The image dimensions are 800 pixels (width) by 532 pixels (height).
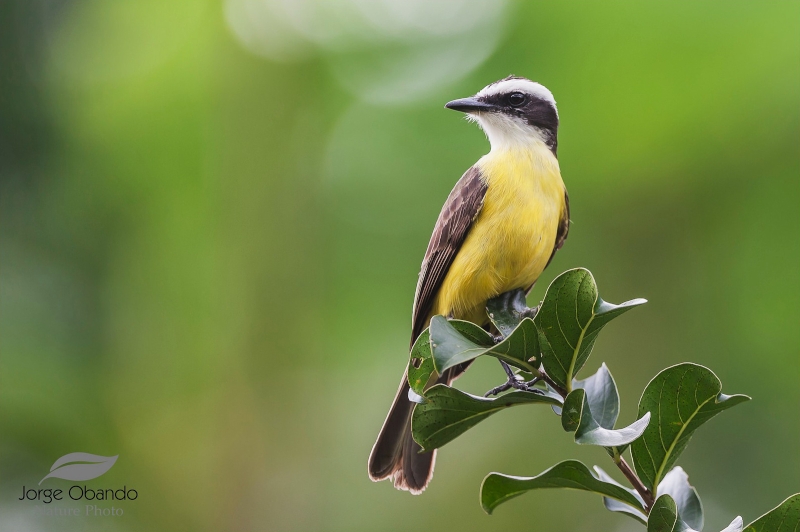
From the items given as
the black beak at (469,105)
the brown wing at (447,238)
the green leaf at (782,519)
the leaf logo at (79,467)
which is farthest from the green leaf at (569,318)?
the leaf logo at (79,467)

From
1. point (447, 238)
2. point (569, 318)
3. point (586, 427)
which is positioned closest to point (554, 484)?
point (586, 427)

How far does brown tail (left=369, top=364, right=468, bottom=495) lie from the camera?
117 inches

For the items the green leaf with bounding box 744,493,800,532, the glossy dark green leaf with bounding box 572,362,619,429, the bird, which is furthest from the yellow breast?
the green leaf with bounding box 744,493,800,532

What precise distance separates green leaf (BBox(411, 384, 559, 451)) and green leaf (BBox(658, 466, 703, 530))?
1.64 feet

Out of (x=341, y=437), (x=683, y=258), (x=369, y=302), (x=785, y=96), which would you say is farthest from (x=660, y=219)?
(x=341, y=437)

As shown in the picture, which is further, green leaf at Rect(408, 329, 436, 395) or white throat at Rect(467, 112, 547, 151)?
white throat at Rect(467, 112, 547, 151)

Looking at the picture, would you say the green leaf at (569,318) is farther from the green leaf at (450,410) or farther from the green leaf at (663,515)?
the green leaf at (663,515)

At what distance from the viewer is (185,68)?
616 cm

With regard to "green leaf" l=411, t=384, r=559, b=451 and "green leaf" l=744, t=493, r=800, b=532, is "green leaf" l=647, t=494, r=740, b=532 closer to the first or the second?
"green leaf" l=744, t=493, r=800, b=532

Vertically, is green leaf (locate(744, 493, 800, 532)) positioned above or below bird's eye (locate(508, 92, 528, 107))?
below

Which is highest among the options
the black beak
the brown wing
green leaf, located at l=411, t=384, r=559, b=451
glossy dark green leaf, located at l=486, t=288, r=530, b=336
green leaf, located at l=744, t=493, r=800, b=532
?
the black beak

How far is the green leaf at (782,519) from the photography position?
1.47 m

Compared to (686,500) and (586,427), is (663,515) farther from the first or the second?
(686,500)

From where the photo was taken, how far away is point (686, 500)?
1.92 meters
